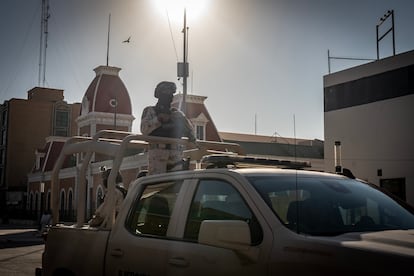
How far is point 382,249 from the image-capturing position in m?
3.09

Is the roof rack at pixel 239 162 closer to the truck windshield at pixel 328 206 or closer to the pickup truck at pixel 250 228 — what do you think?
the pickup truck at pixel 250 228

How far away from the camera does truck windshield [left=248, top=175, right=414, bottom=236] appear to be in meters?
3.72

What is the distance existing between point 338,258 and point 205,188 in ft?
4.76

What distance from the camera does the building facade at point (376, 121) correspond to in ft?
75.9

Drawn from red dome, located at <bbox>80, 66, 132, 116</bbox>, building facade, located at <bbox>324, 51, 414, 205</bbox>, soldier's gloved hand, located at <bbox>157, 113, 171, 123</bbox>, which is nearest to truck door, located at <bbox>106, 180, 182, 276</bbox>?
soldier's gloved hand, located at <bbox>157, 113, 171, 123</bbox>

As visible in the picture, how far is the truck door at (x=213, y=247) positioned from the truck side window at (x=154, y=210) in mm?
309

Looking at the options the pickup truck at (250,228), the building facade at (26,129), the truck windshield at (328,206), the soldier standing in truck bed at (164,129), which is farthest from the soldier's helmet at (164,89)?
the building facade at (26,129)

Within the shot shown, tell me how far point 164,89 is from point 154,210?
2458mm

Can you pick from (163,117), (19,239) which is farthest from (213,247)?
(19,239)

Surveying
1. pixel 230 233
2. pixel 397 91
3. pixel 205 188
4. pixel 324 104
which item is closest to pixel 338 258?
pixel 230 233

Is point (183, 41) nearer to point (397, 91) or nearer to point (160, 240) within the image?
point (397, 91)

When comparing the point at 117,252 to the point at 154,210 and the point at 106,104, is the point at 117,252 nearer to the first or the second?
the point at 154,210

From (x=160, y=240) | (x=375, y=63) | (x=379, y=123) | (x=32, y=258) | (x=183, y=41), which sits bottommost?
(x=32, y=258)

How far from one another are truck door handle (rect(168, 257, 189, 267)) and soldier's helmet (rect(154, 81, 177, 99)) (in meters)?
3.17
